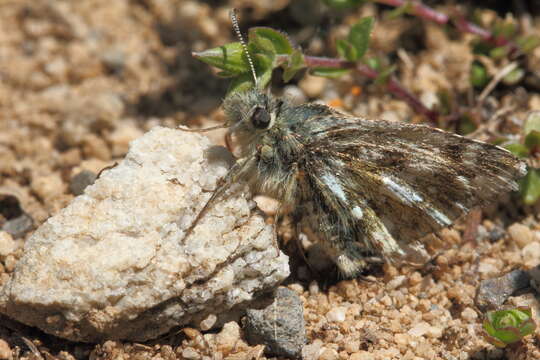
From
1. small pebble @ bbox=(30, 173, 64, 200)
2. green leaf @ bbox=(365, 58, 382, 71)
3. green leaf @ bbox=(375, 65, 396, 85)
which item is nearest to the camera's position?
small pebble @ bbox=(30, 173, 64, 200)

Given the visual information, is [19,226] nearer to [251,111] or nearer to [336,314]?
[251,111]

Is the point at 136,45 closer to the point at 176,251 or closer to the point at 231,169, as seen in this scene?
the point at 231,169

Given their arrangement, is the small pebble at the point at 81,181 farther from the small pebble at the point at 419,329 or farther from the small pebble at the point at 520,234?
the small pebble at the point at 520,234

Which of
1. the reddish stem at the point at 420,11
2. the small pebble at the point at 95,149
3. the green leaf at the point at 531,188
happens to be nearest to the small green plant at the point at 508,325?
the green leaf at the point at 531,188

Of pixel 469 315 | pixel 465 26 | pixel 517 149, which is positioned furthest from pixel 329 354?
pixel 465 26

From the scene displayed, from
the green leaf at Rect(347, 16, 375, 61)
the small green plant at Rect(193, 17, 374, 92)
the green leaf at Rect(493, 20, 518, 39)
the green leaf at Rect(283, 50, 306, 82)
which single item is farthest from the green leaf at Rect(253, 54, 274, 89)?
the green leaf at Rect(493, 20, 518, 39)

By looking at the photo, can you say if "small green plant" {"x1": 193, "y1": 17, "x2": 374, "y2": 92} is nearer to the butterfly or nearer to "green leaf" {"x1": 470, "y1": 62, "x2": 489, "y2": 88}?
the butterfly

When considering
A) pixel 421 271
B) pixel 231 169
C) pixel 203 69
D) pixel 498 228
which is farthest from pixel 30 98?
pixel 498 228
